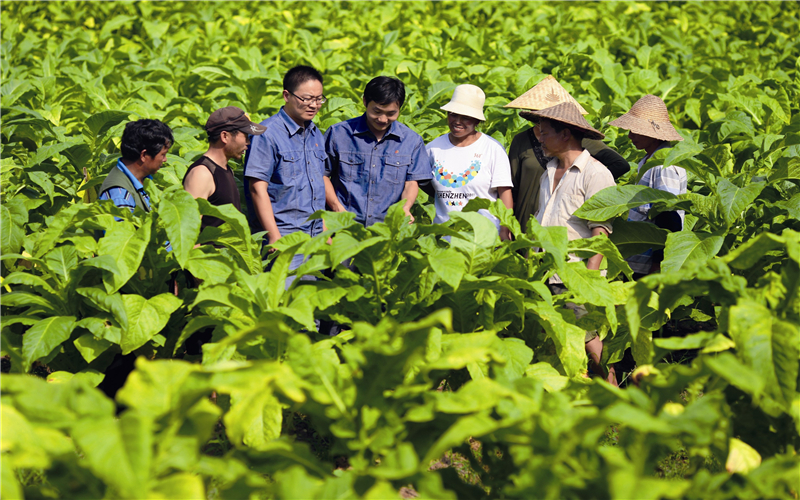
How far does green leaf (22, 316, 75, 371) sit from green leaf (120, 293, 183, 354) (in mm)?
277

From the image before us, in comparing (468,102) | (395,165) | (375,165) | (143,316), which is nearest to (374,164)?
(375,165)

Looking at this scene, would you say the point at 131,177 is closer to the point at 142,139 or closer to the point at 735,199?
the point at 142,139

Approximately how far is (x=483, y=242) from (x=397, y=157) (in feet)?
4.53

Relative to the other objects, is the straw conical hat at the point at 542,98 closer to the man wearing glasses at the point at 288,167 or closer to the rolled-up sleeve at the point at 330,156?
the rolled-up sleeve at the point at 330,156

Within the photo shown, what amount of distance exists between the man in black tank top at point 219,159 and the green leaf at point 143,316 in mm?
815

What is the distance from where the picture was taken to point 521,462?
222 cm

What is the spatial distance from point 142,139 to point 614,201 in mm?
2789

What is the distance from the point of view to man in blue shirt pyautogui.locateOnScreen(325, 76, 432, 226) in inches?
181

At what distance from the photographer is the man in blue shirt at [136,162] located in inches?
164

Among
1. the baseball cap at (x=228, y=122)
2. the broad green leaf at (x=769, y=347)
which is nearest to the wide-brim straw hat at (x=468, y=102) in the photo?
the baseball cap at (x=228, y=122)

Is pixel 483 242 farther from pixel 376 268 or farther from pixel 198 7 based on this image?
pixel 198 7

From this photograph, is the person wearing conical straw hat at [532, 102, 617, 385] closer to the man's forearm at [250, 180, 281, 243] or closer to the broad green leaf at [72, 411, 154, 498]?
the man's forearm at [250, 180, 281, 243]

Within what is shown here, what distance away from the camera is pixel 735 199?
12.3ft

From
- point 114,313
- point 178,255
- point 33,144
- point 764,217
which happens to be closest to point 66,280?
point 114,313
